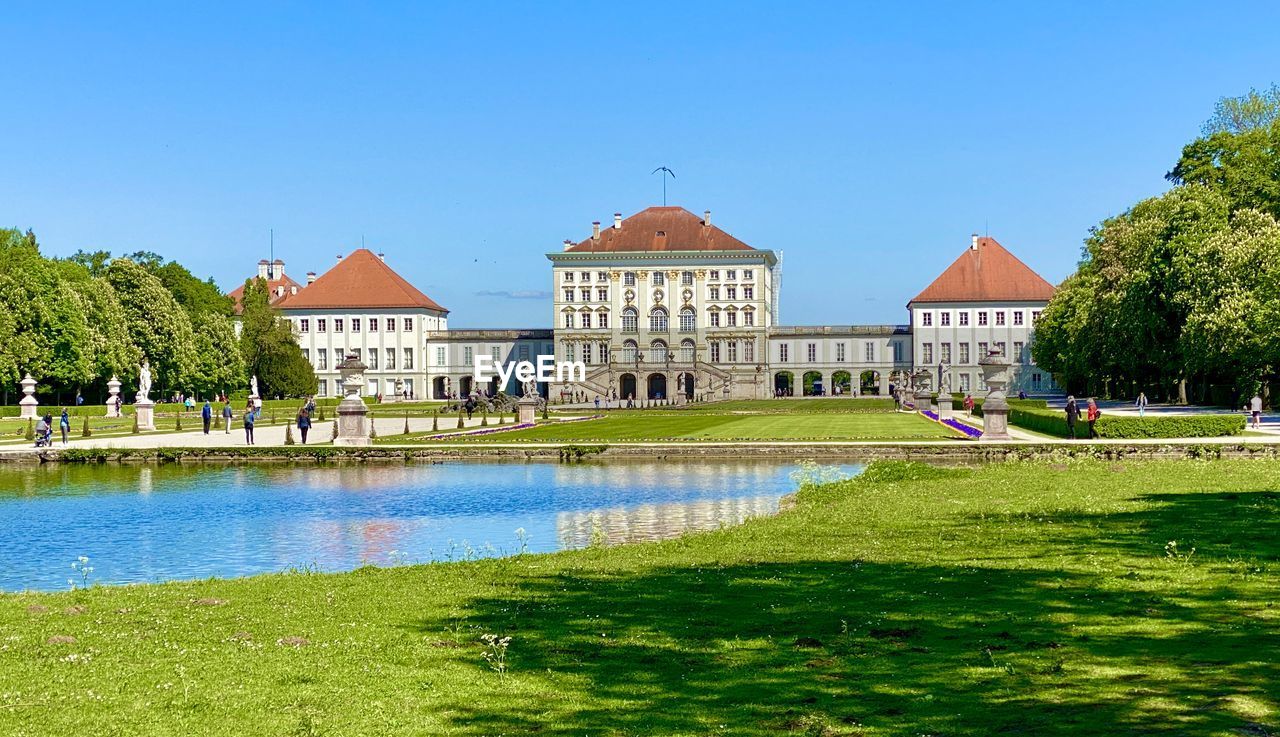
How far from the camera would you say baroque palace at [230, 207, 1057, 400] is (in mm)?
102250

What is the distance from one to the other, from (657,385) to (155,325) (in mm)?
43464

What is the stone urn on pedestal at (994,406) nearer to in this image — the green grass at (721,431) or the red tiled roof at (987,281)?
the green grass at (721,431)

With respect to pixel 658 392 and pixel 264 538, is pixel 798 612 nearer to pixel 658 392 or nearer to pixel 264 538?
pixel 264 538

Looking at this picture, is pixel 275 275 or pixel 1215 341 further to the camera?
pixel 275 275

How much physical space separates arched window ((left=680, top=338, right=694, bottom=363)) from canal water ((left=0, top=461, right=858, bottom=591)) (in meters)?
75.9

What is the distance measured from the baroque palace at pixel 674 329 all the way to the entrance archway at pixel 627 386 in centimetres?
11

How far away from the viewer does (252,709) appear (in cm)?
657

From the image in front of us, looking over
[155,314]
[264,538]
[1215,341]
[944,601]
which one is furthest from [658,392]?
[944,601]

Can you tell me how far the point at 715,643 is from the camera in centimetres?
779

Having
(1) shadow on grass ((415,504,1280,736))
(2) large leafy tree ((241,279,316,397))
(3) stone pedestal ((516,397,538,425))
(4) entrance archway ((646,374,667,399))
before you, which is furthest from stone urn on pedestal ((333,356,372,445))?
(4) entrance archway ((646,374,667,399))

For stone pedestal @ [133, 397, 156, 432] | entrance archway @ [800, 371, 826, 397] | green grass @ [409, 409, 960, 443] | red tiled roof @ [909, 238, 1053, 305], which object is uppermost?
red tiled roof @ [909, 238, 1053, 305]

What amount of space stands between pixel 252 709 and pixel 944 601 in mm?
4682

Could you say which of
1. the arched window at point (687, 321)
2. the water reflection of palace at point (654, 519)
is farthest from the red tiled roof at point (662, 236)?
the water reflection of palace at point (654, 519)

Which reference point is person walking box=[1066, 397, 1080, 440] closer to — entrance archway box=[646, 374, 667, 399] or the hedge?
the hedge
